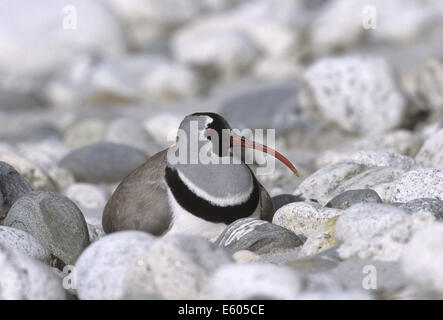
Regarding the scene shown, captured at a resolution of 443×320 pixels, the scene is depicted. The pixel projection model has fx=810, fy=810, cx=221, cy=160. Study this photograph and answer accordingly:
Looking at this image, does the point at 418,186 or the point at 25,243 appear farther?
the point at 418,186

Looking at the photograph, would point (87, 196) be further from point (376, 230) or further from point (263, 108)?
point (263, 108)

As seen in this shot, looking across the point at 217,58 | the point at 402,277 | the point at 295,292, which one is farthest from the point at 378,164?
the point at 217,58

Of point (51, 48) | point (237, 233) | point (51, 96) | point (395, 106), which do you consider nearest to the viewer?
point (237, 233)

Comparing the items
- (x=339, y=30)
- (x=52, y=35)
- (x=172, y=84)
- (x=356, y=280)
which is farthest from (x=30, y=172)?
(x=339, y=30)

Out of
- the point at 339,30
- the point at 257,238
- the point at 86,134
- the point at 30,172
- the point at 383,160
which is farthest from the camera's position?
the point at 339,30

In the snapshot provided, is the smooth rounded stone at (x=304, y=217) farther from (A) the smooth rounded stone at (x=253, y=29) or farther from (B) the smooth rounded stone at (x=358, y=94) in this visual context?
(A) the smooth rounded stone at (x=253, y=29)

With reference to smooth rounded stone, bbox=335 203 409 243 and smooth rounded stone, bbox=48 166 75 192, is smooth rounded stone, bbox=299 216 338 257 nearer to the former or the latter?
smooth rounded stone, bbox=335 203 409 243
